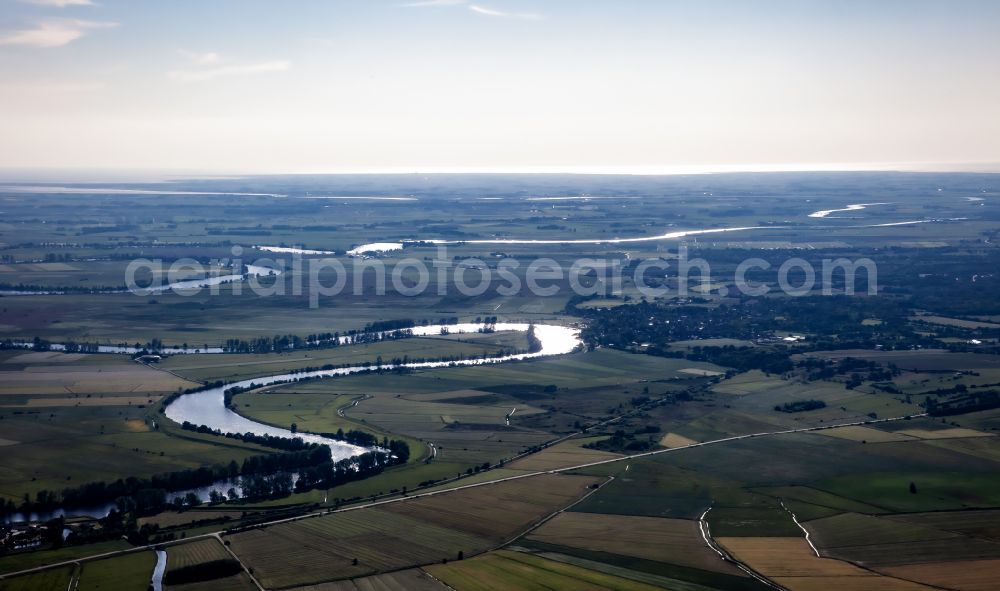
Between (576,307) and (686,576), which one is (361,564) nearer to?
(686,576)

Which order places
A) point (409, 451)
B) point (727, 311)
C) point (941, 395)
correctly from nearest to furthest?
point (409, 451), point (941, 395), point (727, 311)

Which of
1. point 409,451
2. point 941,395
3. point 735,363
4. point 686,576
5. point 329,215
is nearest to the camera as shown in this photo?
point 686,576

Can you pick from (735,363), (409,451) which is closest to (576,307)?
A: (735,363)

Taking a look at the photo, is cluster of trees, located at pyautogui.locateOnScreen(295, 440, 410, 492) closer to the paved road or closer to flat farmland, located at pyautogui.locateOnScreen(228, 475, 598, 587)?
the paved road

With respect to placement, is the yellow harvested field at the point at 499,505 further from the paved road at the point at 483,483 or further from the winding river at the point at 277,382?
the winding river at the point at 277,382

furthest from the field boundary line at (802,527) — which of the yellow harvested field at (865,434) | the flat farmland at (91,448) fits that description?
the flat farmland at (91,448)

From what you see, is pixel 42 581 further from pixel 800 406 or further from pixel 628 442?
pixel 800 406

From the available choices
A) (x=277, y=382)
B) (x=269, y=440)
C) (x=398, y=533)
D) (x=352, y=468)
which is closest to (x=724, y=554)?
(x=398, y=533)
